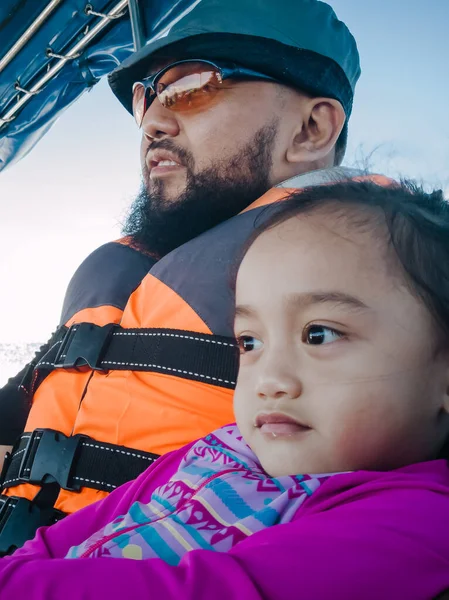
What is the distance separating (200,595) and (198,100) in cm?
174

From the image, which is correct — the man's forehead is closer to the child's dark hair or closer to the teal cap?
the teal cap

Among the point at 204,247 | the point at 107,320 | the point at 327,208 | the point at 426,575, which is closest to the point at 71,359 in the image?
the point at 107,320

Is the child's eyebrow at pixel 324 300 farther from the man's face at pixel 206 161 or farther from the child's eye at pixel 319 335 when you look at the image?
the man's face at pixel 206 161

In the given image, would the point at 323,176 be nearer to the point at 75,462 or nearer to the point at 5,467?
the point at 75,462

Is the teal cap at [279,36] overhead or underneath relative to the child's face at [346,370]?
overhead

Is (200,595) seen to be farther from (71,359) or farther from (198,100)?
(198,100)

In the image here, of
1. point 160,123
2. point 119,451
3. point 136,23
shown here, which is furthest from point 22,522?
point 136,23

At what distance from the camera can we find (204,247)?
1427 millimetres

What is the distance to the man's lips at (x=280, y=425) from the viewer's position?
82cm

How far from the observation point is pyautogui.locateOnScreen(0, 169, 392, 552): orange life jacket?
4.02ft

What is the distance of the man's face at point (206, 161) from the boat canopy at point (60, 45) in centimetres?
95

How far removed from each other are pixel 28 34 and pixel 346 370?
2.90 m

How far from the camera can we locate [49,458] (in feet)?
4.52

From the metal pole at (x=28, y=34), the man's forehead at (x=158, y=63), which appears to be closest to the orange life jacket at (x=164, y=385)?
the man's forehead at (x=158, y=63)
